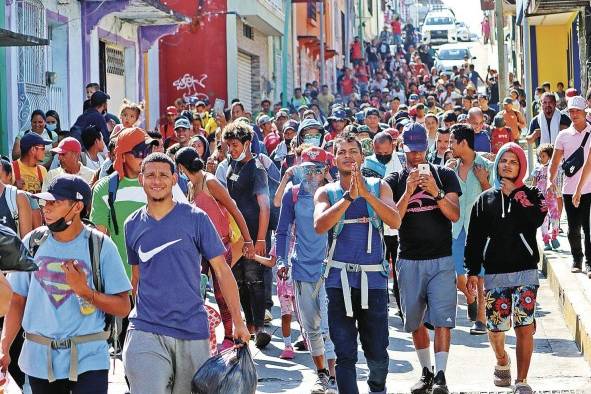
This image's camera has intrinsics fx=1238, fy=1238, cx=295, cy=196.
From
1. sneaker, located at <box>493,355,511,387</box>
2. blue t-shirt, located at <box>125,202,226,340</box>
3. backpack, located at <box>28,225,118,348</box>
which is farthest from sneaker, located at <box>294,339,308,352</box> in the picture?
backpack, located at <box>28,225,118,348</box>

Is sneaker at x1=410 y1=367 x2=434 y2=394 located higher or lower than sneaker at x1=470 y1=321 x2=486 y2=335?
lower

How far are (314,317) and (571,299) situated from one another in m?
3.25

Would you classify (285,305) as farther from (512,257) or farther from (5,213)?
(5,213)

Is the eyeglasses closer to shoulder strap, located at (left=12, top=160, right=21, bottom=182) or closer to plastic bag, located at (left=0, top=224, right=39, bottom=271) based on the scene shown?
shoulder strap, located at (left=12, top=160, right=21, bottom=182)

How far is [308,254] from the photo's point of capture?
29.6 ft

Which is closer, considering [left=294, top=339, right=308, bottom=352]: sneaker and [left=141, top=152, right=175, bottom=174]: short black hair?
[left=141, top=152, right=175, bottom=174]: short black hair

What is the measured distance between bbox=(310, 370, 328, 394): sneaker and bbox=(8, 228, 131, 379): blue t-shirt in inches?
113

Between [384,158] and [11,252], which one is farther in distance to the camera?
[384,158]

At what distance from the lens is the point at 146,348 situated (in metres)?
6.07

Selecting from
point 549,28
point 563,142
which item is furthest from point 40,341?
point 549,28

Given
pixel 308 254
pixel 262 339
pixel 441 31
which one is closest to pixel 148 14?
pixel 262 339

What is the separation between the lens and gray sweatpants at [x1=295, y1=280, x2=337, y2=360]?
8.64 metres

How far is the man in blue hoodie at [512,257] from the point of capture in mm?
8242

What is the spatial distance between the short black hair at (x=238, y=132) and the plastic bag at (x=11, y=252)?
5.83m
